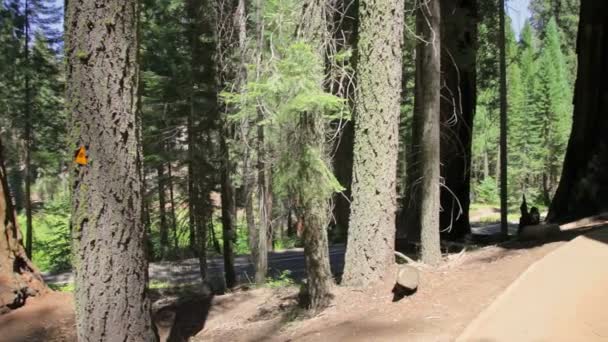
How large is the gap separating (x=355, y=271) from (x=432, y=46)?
12.6ft

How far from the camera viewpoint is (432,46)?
8.27 meters

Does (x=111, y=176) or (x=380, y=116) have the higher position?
(x=380, y=116)

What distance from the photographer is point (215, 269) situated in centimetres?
2114

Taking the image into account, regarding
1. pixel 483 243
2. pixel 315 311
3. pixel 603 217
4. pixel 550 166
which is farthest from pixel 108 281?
pixel 550 166

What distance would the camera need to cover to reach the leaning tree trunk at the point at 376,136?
7.13 metres

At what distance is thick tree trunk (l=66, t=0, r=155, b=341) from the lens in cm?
473

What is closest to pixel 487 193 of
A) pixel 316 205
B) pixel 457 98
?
pixel 457 98

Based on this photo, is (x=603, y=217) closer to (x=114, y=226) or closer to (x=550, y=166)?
A: (x=114, y=226)

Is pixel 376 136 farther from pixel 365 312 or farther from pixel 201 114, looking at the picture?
pixel 201 114

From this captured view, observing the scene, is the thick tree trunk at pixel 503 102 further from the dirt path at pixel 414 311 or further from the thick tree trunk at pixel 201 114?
the dirt path at pixel 414 311

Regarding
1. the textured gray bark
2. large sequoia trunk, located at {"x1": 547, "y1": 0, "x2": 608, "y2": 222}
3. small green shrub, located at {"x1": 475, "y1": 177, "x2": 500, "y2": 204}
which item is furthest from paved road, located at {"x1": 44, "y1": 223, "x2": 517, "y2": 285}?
small green shrub, located at {"x1": 475, "y1": 177, "x2": 500, "y2": 204}

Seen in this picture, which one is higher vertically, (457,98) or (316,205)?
(457,98)

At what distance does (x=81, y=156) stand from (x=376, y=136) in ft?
12.9

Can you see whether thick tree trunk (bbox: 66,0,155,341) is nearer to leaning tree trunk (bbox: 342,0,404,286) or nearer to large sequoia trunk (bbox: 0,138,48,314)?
leaning tree trunk (bbox: 342,0,404,286)
